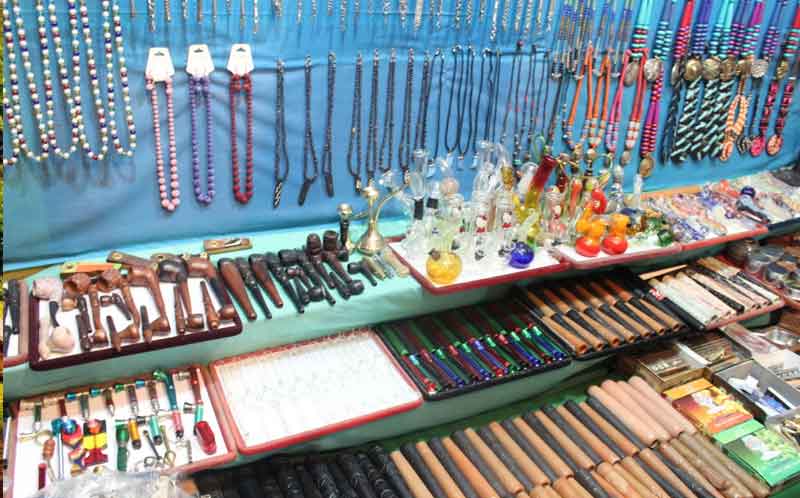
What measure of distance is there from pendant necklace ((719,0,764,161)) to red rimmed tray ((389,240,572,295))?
1490mm

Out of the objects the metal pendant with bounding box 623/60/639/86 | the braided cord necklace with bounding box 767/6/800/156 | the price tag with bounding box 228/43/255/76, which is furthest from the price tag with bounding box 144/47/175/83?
the braided cord necklace with bounding box 767/6/800/156

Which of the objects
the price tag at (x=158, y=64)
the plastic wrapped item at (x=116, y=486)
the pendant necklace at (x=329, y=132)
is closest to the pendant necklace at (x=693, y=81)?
the pendant necklace at (x=329, y=132)

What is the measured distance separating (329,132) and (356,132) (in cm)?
11

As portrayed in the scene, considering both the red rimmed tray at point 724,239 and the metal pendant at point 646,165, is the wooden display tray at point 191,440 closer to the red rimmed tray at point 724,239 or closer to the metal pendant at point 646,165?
the red rimmed tray at point 724,239

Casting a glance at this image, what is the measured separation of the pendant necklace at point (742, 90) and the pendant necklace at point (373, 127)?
184cm

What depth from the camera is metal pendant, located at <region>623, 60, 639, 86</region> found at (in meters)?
2.72

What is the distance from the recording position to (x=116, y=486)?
1.56m

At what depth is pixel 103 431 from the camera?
1.72 meters

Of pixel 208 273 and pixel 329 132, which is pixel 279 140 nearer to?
pixel 329 132

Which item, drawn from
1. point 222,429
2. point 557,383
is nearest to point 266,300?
point 222,429

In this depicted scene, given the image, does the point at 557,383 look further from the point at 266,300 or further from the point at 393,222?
the point at 266,300

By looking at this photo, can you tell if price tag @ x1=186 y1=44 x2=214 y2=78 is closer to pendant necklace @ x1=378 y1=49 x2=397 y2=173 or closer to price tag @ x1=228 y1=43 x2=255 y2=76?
price tag @ x1=228 y1=43 x2=255 y2=76

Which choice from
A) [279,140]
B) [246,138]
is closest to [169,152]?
[246,138]

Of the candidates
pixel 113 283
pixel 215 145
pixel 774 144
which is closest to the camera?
pixel 113 283
